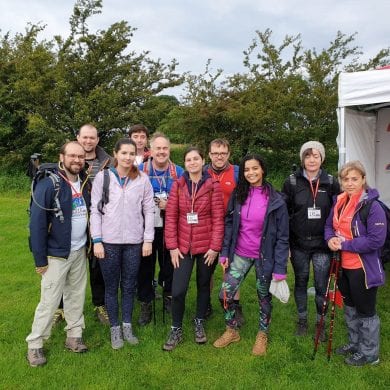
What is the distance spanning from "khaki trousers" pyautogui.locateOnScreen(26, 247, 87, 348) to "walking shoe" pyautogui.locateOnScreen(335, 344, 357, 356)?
2388 millimetres

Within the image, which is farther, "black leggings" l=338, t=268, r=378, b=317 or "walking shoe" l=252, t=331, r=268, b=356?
"walking shoe" l=252, t=331, r=268, b=356

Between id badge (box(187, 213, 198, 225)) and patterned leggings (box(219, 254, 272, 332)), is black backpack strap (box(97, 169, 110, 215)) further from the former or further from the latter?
patterned leggings (box(219, 254, 272, 332))

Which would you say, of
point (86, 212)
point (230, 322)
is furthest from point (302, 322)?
point (86, 212)

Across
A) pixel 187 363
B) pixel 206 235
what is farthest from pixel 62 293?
pixel 206 235

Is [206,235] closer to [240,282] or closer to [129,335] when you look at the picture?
[240,282]

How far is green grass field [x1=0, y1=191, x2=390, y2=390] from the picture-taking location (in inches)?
123

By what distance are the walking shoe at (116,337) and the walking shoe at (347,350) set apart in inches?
78.4

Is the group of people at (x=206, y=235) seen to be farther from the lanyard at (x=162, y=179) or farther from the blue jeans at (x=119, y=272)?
the lanyard at (x=162, y=179)

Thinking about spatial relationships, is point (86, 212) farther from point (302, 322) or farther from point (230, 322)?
point (302, 322)

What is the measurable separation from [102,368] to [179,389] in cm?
72

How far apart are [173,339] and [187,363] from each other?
322 mm

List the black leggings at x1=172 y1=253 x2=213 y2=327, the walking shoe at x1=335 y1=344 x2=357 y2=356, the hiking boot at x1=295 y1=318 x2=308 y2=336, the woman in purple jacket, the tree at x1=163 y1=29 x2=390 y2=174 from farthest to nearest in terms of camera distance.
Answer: the tree at x1=163 y1=29 x2=390 y2=174
the hiking boot at x1=295 y1=318 x2=308 y2=336
the black leggings at x1=172 y1=253 x2=213 y2=327
the walking shoe at x1=335 y1=344 x2=357 y2=356
the woman in purple jacket

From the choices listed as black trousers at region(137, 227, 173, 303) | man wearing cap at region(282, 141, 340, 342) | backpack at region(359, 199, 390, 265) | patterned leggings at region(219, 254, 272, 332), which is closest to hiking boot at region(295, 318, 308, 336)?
man wearing cap at region(282, 141, 340, 342)

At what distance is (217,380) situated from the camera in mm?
3182
